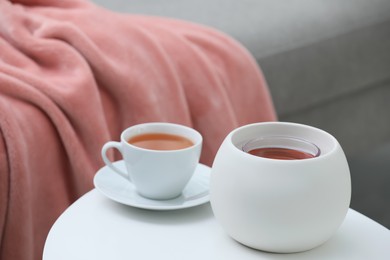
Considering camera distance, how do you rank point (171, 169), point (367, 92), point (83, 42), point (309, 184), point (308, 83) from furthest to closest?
point (367, 92) < point (308, 83) < point (83, 42) < point (171, 169) < point (309, 184)

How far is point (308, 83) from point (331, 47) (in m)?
0.12

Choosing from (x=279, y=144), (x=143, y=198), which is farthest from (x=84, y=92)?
(x=279, y=144)

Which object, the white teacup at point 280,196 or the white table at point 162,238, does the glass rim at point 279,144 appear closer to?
the white teacup at point 280,196

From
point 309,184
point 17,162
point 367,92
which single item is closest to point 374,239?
point 309,184

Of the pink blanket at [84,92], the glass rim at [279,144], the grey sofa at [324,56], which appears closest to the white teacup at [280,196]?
the glass rim at [279,144]

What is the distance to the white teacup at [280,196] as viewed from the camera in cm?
72

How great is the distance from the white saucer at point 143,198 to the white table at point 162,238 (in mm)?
11

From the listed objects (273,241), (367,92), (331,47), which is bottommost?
(367,92)

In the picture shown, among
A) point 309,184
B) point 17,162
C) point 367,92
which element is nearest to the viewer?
point 309,184

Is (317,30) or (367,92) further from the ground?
(317,30)

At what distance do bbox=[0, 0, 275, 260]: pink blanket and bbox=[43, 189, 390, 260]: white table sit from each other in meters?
0.27

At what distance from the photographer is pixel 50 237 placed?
790 millimetres

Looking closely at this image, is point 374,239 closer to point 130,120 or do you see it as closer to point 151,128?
point 151,128

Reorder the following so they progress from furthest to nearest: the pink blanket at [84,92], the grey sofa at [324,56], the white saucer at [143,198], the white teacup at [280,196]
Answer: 1. the grey sofa at [324,56]
2. the pink blanket at [84,92]
3. the white saucer at [143,198]
4. the white teacup at [280,196]
